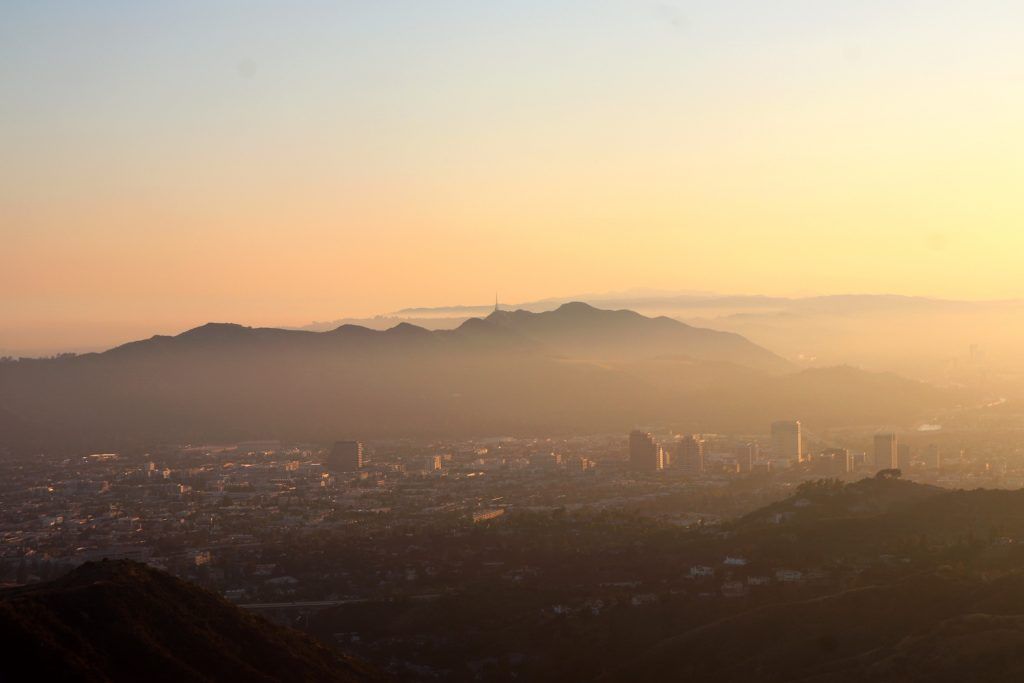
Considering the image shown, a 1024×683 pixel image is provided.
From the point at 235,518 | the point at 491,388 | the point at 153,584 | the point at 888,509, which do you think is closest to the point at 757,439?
the point at 491,388

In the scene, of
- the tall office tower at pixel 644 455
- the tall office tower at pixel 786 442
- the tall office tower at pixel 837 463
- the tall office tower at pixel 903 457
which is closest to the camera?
the tall office tower at pixel 837 463

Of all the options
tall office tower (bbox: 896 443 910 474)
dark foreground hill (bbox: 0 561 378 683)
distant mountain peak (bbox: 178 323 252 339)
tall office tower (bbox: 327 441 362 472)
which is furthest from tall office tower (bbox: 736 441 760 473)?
distant mountain peak (bbox: 178 323 252 339)

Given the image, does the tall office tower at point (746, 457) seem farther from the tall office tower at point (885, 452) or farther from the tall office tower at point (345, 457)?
the tall office tower at point (345, 457)

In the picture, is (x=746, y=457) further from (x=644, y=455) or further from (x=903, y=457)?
(x=903, y=457)

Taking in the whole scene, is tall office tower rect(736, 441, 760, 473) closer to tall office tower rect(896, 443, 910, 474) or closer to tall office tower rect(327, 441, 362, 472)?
tall office tower rect(896, 443, 910, 474)

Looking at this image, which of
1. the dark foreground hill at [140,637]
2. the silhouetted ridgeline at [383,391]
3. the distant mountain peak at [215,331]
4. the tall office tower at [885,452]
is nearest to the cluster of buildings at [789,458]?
the tall office tower at [885,452]

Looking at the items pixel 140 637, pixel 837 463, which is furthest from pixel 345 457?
pixel 140 637
